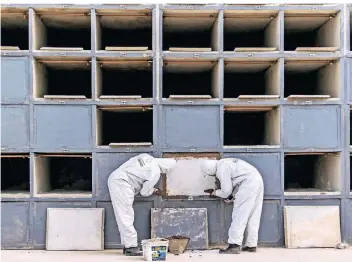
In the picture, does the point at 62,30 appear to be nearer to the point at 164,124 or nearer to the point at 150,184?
the point at 164,124

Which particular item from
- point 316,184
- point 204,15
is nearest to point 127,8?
point 204,15

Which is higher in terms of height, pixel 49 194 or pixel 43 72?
pixel 43 72

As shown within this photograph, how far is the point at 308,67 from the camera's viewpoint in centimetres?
580

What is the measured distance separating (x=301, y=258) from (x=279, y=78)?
7.20 feet

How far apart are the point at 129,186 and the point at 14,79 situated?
1985mm

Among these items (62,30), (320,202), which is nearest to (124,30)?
(62,30)

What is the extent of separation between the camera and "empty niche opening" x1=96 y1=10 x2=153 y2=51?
5.42 meters

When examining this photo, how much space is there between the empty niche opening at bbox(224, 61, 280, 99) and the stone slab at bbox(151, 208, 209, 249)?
5.24 feet

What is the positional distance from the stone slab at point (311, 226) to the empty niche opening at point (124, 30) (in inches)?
111

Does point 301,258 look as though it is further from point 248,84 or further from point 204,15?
point 204,15

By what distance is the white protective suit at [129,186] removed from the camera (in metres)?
4.96

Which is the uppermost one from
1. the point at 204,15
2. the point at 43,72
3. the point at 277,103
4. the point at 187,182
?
the point at 204,15

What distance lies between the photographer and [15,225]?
17.2ft

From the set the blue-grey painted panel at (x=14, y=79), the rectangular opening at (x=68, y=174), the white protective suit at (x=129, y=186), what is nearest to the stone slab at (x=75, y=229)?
the white protective suit at (x=129, y=186)
